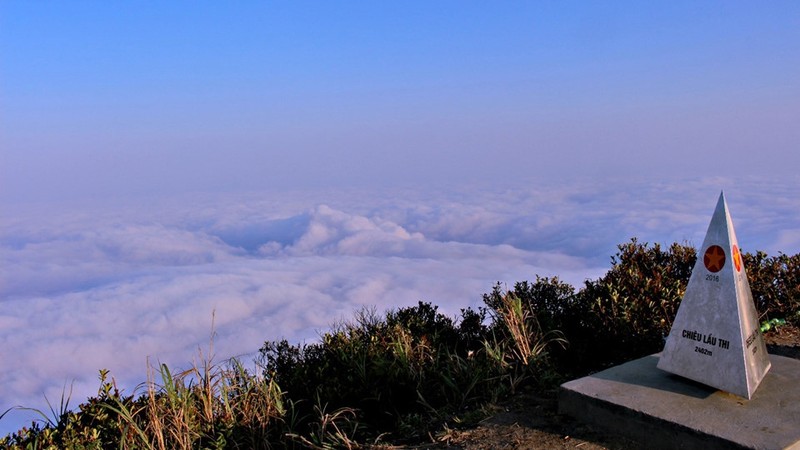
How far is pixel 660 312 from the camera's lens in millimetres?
7242

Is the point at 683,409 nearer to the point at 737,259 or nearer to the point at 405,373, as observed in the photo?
the point at 737,259

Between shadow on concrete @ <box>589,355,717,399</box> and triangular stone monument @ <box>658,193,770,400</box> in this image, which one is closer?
triangular stone monument @ <box>658,193,770,400</box>

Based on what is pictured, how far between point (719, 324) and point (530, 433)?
1.70 metres

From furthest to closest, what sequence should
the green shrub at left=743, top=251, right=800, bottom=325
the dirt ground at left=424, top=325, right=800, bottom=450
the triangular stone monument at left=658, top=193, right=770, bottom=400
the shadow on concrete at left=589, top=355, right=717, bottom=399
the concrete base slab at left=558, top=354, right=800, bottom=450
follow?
the green shrub at left=743, top=251, right=800, bottom=325, the shadow on concrete at left=589, top=355, right=717, bottom=399, the triangular stone monument at left=658, top=193, right=770, bottom=400, the dirt ground at left=424, top=325, right=800, bottom=450, the concrete base slab at left=558, top=354, right=800, bottom=450

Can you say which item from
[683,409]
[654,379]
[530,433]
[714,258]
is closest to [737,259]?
[714,258]

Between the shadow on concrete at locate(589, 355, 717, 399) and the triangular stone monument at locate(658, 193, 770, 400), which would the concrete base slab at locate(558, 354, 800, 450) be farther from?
the triangular stone monument at locate(658, 193, 770, 400)

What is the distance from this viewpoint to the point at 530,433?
4719mm

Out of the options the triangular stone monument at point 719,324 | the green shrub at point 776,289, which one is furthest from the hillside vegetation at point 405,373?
the triangular stone monument at point 719,324

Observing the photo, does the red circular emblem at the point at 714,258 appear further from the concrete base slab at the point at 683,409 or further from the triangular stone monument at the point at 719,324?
the concrete base slab at the point at 683,409

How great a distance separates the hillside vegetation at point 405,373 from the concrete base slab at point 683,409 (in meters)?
0.73

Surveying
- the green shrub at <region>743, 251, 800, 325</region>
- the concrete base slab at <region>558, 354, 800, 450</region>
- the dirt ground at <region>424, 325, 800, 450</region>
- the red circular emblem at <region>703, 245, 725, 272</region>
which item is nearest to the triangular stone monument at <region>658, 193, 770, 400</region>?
the red circular emblem at <region>703, 245, 725, 272</region>

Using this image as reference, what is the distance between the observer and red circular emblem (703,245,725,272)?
496 cm

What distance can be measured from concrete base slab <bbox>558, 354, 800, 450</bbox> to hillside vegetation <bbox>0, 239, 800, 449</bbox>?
73 centimetres

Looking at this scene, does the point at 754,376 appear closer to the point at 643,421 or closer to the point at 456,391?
the point at 643,421
